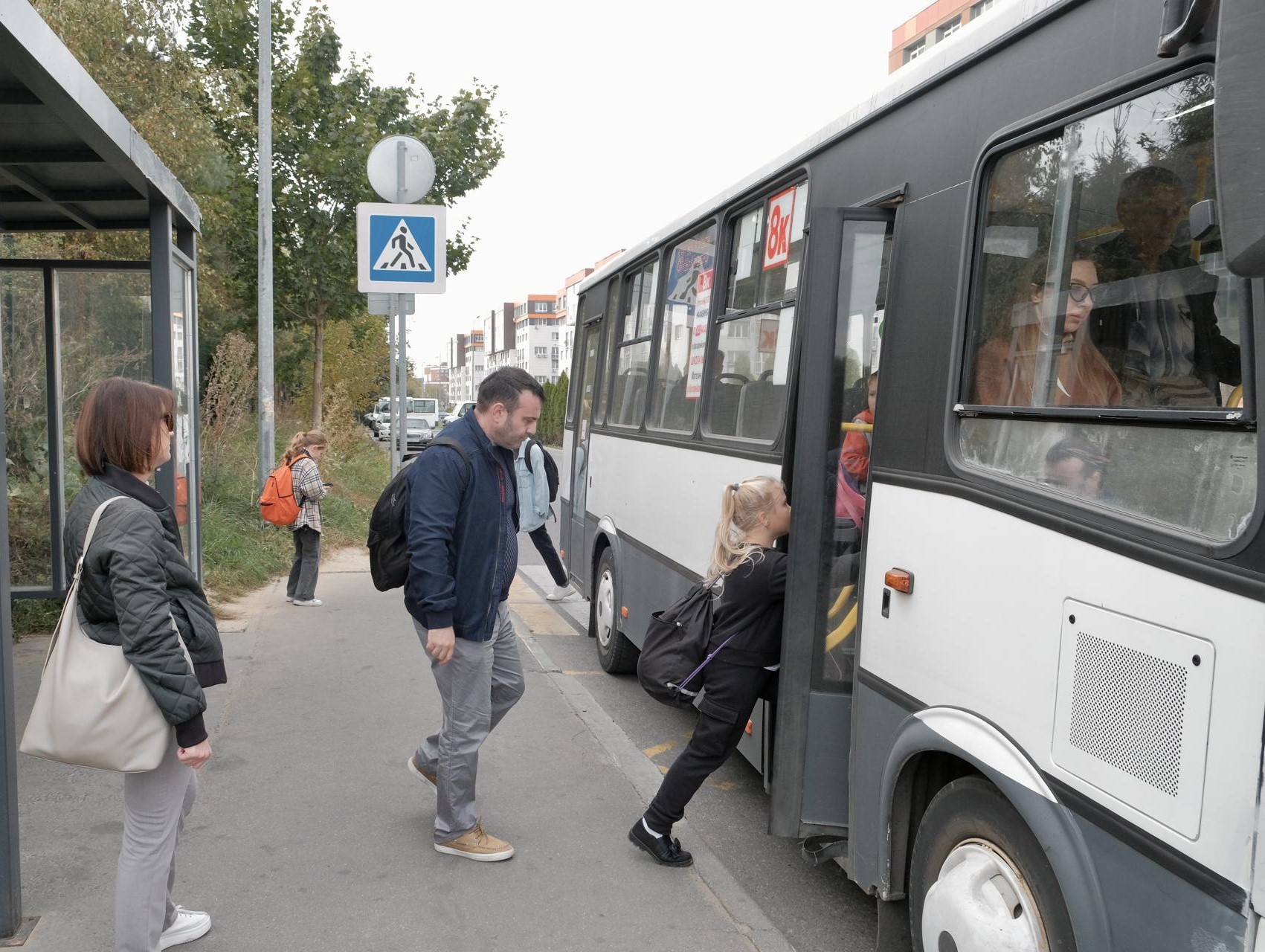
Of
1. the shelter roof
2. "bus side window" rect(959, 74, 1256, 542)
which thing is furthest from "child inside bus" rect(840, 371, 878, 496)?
the shelter roof

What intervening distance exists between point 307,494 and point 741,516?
610 centimetres

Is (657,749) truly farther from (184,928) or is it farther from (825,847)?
(184,928)

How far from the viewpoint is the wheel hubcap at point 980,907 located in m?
2.56

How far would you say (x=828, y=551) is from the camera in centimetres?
366

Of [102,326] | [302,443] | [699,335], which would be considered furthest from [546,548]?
[102,326]

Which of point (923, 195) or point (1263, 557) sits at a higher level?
point (923, 195)

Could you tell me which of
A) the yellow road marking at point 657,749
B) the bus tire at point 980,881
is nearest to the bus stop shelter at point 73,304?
the yellow road marking at point 657,749

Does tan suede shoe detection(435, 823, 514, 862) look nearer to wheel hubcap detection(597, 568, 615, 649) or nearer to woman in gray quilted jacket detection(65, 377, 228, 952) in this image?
woman in gray quilted jacket detection(65, 377, 228, 952)

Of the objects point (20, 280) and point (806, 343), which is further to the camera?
point (20, 280)

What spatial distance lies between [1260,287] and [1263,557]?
50cm

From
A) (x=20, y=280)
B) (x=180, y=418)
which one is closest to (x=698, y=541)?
(x=180, y=418)

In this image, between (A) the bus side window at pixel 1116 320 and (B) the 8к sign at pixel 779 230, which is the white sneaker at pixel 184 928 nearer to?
(A) the bus side window at pixel 1116 320

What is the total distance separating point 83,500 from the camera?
2941 mm

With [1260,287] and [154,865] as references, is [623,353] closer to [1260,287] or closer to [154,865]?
[154,865]
